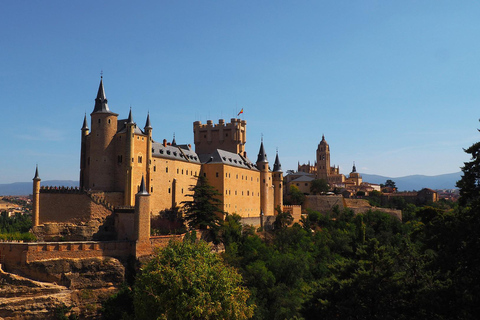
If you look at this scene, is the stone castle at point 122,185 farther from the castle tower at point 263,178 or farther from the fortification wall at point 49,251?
the castle tower at point 263,178

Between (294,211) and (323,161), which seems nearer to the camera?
(294,211)

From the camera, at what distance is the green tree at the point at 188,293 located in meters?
28.9

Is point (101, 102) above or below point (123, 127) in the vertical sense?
above

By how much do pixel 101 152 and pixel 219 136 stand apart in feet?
83.0

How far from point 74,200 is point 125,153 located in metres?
7.00

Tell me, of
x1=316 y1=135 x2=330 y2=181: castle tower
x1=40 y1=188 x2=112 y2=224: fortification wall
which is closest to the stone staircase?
x1=40 y1=188 x2=112 y2=224: fortification wall

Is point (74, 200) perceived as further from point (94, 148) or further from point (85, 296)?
point (85, 296)

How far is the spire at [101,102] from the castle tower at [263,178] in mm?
28417

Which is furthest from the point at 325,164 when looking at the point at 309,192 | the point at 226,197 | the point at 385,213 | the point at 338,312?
the point at 338,312

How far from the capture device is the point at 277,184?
72.1m

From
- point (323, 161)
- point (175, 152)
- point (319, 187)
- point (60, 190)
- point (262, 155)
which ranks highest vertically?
point (323, 161)

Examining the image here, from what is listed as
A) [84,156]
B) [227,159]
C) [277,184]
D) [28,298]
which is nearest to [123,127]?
[84,156]

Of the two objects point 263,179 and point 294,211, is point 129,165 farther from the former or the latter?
point 294,211

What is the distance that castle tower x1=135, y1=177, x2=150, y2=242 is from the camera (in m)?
40.4
